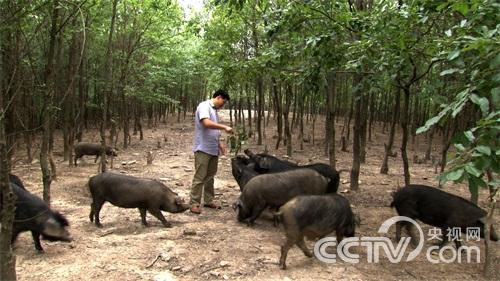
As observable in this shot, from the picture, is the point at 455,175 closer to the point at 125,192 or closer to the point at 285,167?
the point at 125,192

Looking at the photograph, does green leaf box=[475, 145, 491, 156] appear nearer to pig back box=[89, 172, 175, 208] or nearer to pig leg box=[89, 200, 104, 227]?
pig back box=[89, 172, 175, 208]

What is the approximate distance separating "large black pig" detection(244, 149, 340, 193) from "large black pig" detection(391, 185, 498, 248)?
186 centimetres

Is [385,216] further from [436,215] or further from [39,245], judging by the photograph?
[39,245]

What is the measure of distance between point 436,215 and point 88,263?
478 cm

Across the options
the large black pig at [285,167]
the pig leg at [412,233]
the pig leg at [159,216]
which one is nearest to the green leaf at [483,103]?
the pig leg at [412,233]

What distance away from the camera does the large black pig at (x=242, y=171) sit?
836 centimetres

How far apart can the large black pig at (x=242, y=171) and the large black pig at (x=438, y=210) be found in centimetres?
287

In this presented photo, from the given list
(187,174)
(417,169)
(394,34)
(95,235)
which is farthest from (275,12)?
(417,169)

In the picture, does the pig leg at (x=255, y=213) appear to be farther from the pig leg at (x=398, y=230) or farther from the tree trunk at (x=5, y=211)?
the tree trunk at (x=5, y=211)

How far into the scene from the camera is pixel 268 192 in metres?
7.18

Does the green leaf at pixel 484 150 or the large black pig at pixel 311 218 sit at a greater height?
the green leaf at pixel 484 150

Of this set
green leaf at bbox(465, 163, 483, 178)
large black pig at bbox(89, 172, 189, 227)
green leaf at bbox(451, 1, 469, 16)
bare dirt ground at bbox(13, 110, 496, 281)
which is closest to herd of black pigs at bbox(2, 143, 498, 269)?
large black pig at bbox(89, 172, 189, 227)

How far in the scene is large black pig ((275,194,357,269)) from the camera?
5.38 meters

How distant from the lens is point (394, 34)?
18.8ft
